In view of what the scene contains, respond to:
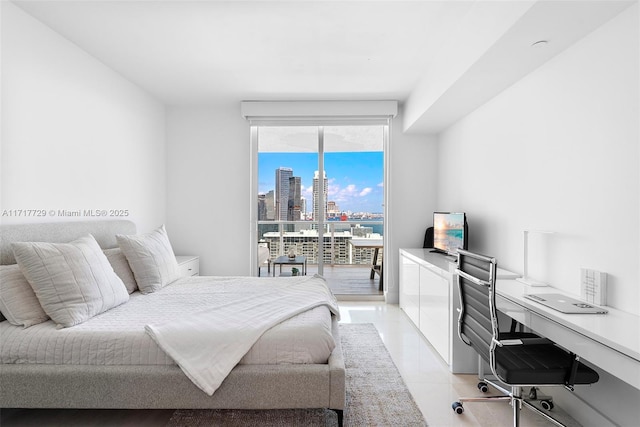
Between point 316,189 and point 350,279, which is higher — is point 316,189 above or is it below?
above

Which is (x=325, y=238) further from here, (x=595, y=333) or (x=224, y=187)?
(x=595, y=333)

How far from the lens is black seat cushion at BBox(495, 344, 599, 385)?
1770 mm

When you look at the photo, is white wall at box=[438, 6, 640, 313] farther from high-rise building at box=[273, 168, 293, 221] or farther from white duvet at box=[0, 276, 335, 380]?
high-rise building at box=[273, 168, 293, 221]

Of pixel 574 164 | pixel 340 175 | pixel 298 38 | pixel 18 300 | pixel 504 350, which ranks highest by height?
pixel 298 38

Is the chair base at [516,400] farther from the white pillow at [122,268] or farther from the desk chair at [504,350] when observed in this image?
the white pillow at [122,268]

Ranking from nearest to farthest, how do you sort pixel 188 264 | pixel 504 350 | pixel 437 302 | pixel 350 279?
1. pixel 504 350
2. pixel 437 302
3. pixel 188 264
4. pixel 350 279

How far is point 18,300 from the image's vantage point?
84.7 inches

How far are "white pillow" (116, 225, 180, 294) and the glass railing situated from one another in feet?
6.21

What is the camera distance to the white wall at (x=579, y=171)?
1.84m

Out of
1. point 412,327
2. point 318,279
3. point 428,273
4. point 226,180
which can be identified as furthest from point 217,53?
point 412,327

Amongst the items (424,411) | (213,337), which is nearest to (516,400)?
(424,411)

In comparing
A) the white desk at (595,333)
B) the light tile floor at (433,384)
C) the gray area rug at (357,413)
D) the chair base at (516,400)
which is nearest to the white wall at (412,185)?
the light tile floor at (433,384)

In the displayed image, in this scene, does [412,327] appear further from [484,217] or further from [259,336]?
[259,336]

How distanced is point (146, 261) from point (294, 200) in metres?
2.39
